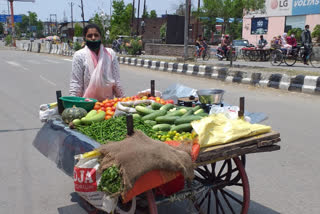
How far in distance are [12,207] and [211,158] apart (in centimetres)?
227

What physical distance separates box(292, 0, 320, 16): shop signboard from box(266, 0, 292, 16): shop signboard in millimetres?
515

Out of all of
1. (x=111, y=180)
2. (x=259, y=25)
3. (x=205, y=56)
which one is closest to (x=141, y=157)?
(x=111, y=180)

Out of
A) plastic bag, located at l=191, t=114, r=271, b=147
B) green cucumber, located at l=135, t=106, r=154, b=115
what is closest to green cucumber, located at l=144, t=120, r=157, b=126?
green cucumber, located at l=135, t=106, r=154, b=115

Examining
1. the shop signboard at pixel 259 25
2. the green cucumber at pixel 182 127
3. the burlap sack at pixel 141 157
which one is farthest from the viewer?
the shop signboard at pixel 259 25

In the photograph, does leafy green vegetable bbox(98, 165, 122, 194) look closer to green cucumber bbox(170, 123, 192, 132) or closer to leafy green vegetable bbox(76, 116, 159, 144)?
leafy green vegetable bbox(76, 116, 159, 144)

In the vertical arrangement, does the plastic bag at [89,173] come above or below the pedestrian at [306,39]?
below

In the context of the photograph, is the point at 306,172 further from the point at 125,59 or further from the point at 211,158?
the point at 125,59

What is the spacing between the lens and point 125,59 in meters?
22.0

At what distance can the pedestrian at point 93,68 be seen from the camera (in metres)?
3.91

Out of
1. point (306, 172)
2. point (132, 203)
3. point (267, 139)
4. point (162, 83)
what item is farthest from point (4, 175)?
point (162, 83)

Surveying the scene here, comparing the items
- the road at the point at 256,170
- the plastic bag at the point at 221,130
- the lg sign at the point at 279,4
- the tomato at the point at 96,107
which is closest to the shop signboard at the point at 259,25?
the lg sign at the point at 279,4

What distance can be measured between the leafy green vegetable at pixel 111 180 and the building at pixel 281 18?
90.1 feet

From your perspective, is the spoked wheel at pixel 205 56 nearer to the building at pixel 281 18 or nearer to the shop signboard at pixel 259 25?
the building at pixel 281 18

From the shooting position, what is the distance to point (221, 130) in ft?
8.79
